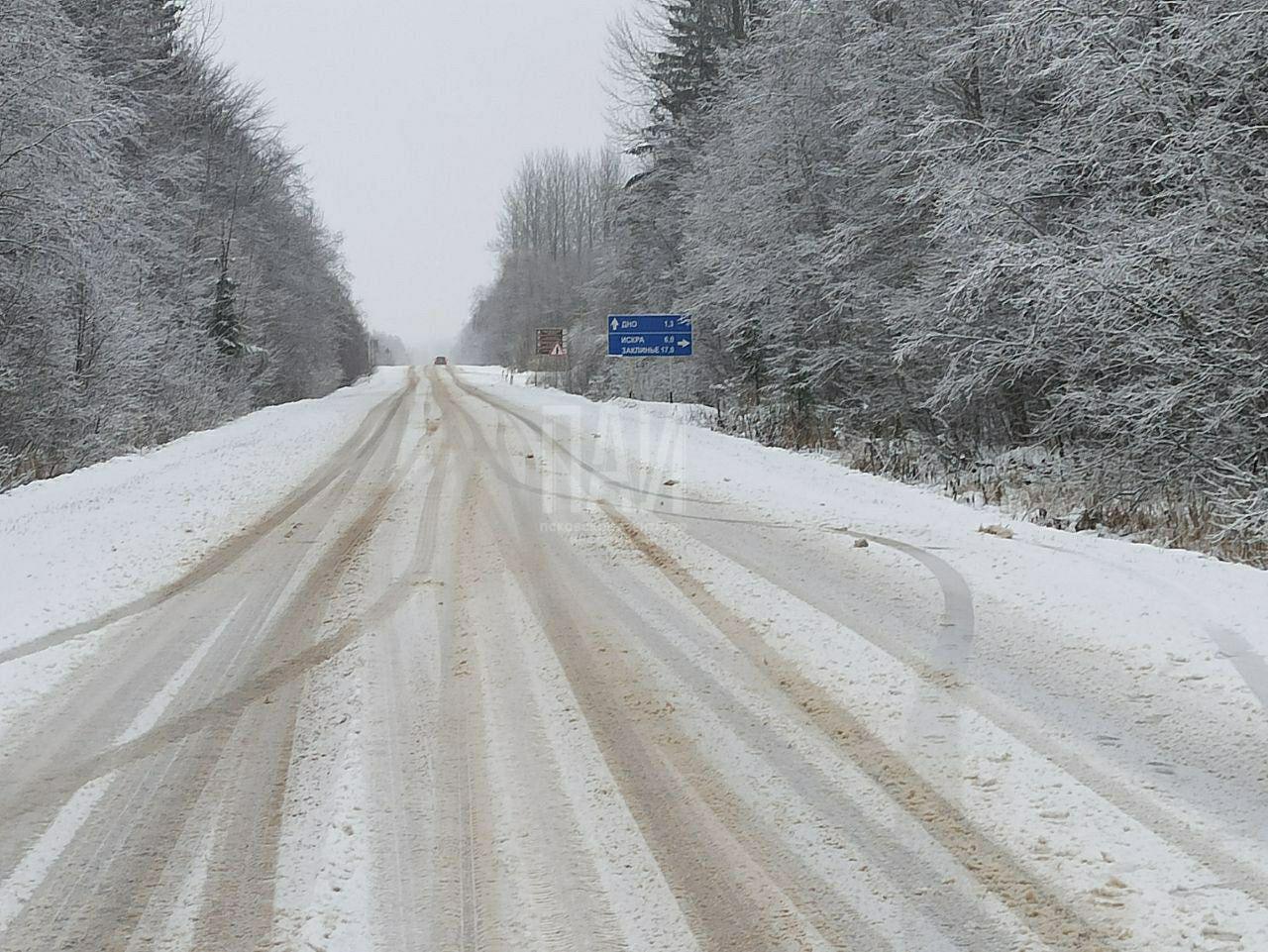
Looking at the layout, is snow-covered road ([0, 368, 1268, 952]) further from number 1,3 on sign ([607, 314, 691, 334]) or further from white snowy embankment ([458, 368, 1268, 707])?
number 1,3 on sign ([607, 314, 691, 334])

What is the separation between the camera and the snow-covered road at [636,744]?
234cm

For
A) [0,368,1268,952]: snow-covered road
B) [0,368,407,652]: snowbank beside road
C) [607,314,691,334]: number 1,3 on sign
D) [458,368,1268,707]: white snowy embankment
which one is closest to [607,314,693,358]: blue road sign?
[607,314,691,334]: number 1,3 on sign

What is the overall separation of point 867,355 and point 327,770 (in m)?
13.9

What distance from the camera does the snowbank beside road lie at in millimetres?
5270

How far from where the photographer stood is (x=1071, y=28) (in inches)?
358

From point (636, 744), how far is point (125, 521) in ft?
19.3

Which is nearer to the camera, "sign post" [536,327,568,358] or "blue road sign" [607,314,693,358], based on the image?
"blue road sign" [607,314,693,358]

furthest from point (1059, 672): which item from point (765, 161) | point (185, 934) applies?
point (765, 161)

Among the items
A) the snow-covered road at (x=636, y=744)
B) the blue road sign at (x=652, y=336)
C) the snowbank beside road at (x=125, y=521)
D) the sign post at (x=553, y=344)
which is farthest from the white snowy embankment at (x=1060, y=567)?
the sign post at (x=553, y=344)

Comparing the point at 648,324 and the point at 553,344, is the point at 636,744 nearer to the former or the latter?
the point at 648,324

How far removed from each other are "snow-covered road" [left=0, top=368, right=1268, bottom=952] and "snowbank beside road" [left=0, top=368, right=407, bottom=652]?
64 mm

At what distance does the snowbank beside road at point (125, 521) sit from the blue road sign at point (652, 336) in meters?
9.74

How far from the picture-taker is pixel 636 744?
335 centimetres

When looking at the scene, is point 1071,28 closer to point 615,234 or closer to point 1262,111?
point 1262,111
